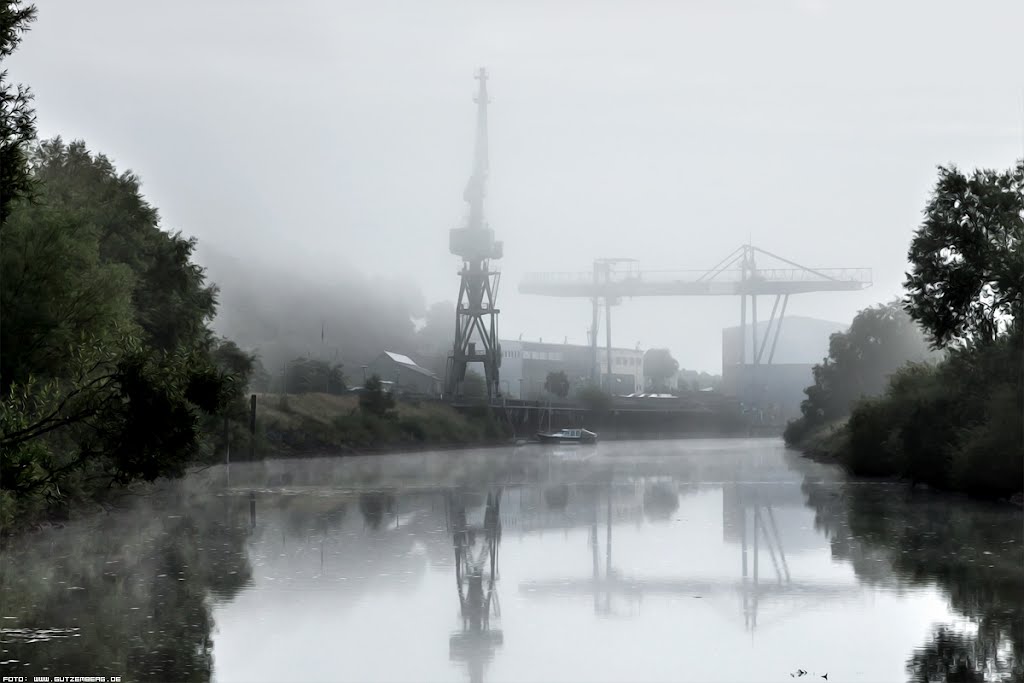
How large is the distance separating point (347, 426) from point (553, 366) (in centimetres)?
8998

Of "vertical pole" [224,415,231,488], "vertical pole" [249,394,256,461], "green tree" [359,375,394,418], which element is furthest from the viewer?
"green tree" [359,375,394,418]

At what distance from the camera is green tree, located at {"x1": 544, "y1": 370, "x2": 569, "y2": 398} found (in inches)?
5463

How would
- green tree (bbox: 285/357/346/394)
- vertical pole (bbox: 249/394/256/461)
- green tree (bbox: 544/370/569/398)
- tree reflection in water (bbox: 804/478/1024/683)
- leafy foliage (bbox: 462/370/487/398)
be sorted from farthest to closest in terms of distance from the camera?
green tree (bbox: 544/370/569/398), leafy foliage (bbox: 462/370/487/398), green tree (bbox: 285/357/346/394), vertical pole (bbox: 249/394/256/461), tree reflection in water (bbox: 804/478/1024/683)

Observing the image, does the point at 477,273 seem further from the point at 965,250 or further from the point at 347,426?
the point at 965,250

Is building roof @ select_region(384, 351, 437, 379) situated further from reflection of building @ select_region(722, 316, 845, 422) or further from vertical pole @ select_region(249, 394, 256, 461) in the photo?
vertical pole @ select_region(249, 394, 256, 461)

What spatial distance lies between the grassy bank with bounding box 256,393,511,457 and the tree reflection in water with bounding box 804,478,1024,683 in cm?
3682

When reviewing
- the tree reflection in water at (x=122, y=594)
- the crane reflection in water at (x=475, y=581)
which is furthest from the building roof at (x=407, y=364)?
the tree reflection in water at (x=122, y=594)

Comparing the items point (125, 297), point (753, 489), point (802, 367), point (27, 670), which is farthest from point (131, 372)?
point (802, 367)

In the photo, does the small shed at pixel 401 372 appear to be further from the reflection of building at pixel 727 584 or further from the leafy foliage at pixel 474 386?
the reflection of building at pixel 727 584

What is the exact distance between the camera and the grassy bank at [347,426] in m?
68.5

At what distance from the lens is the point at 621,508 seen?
32.2m

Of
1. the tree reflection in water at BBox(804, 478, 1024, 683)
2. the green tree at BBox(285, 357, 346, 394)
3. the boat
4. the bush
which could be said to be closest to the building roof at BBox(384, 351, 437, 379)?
the boat

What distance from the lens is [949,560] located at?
64.5 feet

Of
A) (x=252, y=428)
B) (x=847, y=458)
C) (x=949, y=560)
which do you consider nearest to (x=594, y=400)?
(x=252, y=428)
